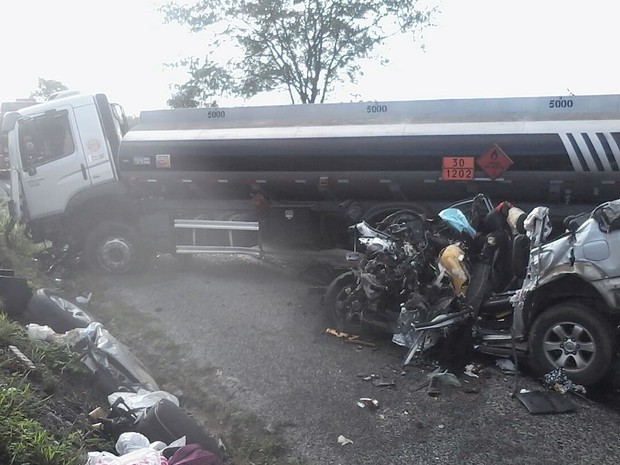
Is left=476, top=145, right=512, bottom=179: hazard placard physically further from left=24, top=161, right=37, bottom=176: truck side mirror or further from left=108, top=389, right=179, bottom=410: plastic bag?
left=24, top=161, right=37, bottom=176: truck side mirror

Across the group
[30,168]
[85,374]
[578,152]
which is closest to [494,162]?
[578,152]

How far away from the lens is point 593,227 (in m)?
4.79

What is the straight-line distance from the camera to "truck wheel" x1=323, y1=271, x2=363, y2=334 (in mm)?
6246

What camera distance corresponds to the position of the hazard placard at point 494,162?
7.75 m

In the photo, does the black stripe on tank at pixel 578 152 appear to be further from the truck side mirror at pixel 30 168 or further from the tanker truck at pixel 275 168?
the truck side mirror at pixel 30 168

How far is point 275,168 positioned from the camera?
28.8 feet

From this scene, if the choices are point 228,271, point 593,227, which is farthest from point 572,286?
point 228,271

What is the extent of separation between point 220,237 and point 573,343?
573 cm

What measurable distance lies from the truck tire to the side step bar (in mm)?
3306

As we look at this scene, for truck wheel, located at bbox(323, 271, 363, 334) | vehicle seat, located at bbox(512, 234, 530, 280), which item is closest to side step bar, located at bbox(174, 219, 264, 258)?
truck wheel, located at bbox(323, 271, 363, 334)

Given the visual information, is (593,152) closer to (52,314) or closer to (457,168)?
(457,168)

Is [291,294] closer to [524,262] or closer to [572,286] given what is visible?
[524,262]

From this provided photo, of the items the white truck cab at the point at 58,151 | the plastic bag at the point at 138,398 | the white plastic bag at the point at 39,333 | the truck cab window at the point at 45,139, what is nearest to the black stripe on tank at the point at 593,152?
the plastic bag at the point at 138,398

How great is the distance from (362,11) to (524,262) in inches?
471
